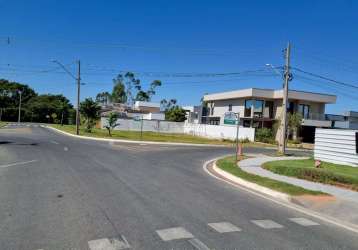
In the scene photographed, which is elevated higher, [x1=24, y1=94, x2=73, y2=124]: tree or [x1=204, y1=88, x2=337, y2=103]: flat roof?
[x1=204, y1=88, x2=337, y2=103]: flat roof

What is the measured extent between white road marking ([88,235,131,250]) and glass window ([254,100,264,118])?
45420 millimetres

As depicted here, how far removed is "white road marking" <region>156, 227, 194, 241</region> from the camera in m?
5.87

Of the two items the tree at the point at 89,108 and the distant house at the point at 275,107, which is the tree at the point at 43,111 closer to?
the tree at the point at 89,108

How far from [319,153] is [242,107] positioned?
1163 inches

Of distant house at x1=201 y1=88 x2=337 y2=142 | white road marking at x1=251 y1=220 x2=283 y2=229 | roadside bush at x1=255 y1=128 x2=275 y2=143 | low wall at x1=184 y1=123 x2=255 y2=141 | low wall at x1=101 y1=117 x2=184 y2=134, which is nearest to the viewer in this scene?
white road marking at x1=251 y1=220 x2=283 y2=229

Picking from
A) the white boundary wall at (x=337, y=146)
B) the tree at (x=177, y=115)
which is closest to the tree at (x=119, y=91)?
the tree at (x=177, y=115)

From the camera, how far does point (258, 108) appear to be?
4944 cm

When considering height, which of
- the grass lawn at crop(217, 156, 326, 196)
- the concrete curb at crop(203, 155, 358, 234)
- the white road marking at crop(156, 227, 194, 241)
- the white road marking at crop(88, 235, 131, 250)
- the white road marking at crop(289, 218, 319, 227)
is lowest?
the concrete curb at crop(203, 155, 358, 234)

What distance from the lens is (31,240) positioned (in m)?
5.49

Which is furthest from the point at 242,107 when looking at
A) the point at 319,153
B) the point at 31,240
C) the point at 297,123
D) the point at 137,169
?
the point at 31,240

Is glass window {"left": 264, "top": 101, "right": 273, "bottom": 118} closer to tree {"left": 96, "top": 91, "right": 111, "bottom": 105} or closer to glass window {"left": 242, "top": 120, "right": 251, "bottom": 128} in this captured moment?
glass window {"left": 242, "top": 120, "right": 251, "bottom": 128}

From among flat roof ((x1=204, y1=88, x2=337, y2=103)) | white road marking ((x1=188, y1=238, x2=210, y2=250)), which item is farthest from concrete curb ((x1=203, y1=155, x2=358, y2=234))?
flat roof ((x1=204, y1=88, x2=337, y2=103))

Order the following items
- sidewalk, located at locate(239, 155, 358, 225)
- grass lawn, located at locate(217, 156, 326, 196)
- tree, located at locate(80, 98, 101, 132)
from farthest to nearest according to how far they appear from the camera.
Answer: tree, located at locate(80, 98, 101, 132) → grass lawn, located at locate(217, 156, 326, 196) → sidewalk, located at locate(239, 155, 358, 225)

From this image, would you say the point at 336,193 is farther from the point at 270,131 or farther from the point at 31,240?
the point at 270,131
